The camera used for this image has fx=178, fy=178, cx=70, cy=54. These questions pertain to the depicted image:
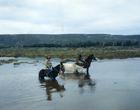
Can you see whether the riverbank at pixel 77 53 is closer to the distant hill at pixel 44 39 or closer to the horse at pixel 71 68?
the horse at pixel 71 68

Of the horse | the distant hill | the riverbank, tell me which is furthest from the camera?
the distant hill

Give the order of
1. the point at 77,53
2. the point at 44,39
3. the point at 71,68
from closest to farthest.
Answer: the point at 71,68
the point at 77,53
the point at 44,39

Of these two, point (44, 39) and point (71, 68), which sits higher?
point (44, 39)

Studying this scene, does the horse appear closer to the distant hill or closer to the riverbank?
the riverbank

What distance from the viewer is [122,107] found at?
6715 millimetres

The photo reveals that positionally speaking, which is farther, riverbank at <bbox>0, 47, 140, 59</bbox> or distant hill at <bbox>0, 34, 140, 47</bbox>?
distant hill at <bbox>0, 34, 140, 47</bbox>

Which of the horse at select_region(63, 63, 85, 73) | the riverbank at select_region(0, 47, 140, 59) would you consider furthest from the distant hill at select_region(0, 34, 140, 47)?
the horse at select_region(63, 63, 85, 73)

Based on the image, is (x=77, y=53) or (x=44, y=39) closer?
(x=77, y=53)

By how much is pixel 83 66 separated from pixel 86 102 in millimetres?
7606

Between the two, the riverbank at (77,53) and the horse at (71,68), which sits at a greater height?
the horse at (71,68)

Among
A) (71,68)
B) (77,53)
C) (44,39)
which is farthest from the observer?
(44,39)

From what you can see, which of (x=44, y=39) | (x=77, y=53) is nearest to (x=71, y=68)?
(x=77, y=53)

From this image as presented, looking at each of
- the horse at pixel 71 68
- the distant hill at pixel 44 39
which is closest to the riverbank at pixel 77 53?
the horse at pixel 71 68

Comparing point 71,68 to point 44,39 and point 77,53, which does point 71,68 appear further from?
point 44,39
